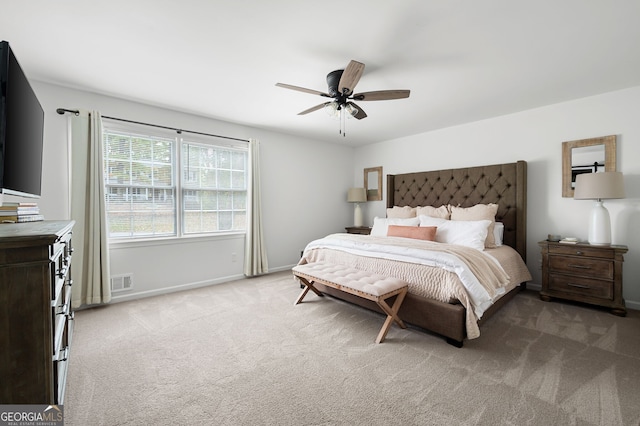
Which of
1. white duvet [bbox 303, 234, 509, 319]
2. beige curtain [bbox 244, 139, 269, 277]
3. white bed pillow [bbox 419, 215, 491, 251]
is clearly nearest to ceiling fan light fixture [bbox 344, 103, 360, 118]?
white duvet [bbox 303, 234, 509, 319]

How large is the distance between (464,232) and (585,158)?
1647mm

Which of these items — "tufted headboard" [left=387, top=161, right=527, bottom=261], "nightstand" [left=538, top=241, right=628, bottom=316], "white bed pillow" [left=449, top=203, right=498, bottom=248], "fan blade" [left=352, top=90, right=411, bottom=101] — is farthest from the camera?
"tufted headboard" [left=387, top=161, right=527, bottom=261]

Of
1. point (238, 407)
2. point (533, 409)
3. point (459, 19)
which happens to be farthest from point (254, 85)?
point (533, 409)

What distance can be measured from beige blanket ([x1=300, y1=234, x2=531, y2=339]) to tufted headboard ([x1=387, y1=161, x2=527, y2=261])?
0.46m

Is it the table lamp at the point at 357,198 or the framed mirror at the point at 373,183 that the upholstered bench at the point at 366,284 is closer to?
the table lamp at the point at 357,198

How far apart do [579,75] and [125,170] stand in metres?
4.99

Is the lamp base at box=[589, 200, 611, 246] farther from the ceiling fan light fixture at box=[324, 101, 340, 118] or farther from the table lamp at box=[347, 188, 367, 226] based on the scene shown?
the table lamp at box=[347, 188, 367, 226]

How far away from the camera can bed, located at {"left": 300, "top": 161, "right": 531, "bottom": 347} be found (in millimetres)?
2191

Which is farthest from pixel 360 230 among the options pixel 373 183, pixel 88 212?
pixel 88 212

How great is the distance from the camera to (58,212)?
2.84 meters

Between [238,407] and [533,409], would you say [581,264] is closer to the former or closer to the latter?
[533,409]

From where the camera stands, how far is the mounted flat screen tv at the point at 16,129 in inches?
49.9

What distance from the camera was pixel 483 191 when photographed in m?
3.86

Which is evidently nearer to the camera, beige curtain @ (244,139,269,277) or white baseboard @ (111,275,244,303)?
white baseboard @ (111,275,244,303)
